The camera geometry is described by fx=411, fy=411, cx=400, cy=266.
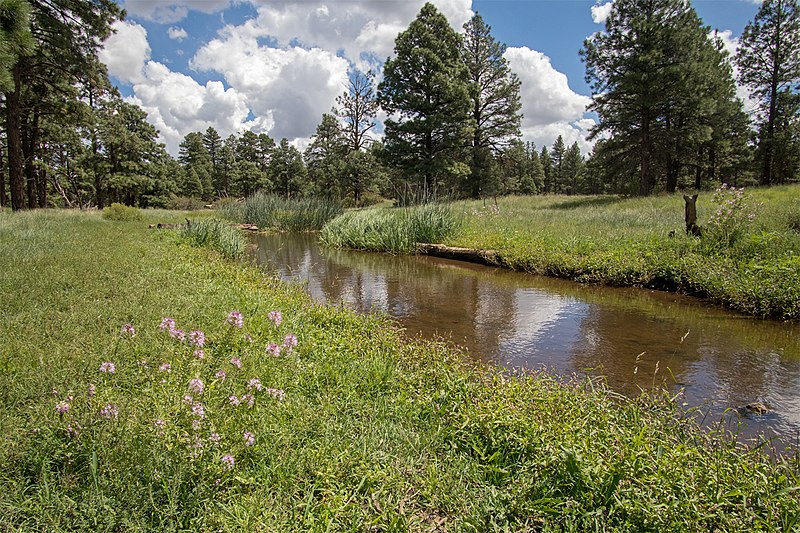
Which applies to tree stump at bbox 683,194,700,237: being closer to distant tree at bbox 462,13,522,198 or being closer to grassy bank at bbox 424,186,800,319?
grassy bank at bbox 424,186,800,319

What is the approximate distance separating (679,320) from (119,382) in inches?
261

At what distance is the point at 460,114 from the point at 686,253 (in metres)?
19.2

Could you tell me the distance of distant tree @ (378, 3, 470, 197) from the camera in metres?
24.8

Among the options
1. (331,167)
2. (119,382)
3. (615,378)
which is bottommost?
(615,378)

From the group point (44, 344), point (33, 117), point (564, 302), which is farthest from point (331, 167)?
point (44, 344)

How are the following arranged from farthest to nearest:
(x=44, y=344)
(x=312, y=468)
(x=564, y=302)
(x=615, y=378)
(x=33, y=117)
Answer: (x=33, y=117) < (x=564, y=302) < (x=615, y=378) < (x=44, y=344) < (x=312, y=468)

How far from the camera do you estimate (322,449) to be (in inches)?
86.8

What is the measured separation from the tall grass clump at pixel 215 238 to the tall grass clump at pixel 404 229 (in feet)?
14.1

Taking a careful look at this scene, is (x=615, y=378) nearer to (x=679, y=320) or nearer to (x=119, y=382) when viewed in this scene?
(x=679, y=320)

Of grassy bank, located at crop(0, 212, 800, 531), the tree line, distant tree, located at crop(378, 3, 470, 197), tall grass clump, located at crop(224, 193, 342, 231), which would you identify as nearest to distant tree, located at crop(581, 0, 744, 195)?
the tree line

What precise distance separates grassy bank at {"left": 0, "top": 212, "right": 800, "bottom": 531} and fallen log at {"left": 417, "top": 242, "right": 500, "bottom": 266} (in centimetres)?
794

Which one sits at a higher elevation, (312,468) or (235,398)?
(235,398)

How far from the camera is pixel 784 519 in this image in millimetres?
1773

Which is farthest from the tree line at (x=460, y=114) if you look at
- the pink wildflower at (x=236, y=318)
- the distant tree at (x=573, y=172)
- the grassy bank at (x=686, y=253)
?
the distant tree at (x=573, y=172)
